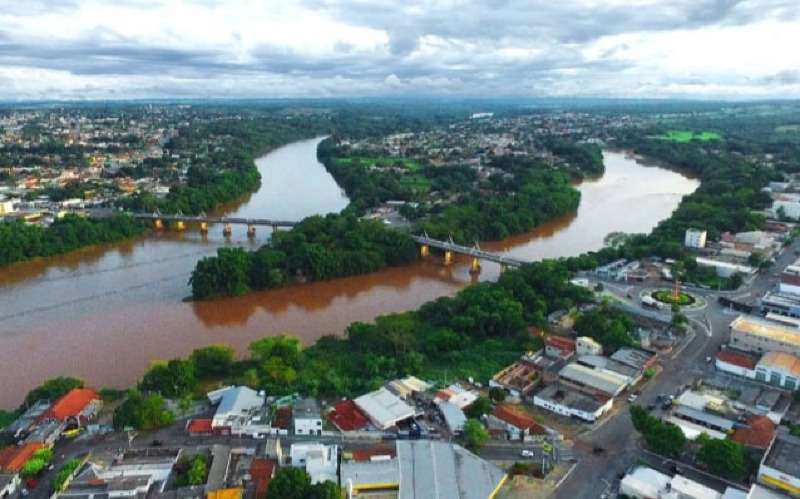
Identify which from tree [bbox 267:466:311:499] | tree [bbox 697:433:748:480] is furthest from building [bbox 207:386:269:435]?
tree [bbox 697:433:748:480]

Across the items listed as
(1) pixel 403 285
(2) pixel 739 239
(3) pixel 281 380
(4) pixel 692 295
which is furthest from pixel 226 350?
(2) pixel 739 239

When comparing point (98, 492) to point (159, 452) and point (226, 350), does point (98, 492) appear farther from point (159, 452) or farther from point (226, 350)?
point (226, 350)

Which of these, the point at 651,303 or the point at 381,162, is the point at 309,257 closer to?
the point at 651,303

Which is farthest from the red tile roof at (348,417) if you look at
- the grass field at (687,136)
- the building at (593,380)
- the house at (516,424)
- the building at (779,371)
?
the grass field at (687,136)

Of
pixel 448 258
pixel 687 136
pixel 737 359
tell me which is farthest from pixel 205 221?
pixel 687 136

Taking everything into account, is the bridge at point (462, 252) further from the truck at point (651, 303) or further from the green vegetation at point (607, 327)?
the green vegetation at point (607, 327)

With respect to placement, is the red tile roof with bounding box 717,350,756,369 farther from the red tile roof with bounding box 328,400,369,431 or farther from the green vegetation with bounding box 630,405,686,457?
the red tile roof with bounding box 328,400,369,431
